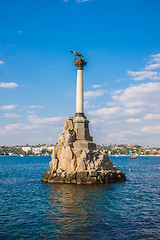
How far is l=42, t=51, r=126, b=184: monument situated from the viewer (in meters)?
37.4

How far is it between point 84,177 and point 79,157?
3517mm

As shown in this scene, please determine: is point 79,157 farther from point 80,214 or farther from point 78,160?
point 80,214

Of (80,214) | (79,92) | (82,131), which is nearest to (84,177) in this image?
(82,131)

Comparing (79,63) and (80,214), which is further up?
(79,63)

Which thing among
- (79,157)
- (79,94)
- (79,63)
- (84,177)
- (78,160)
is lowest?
(84,177)

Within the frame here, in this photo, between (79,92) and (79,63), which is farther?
(79,63)

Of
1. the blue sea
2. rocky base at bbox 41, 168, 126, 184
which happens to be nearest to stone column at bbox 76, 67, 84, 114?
rocky base at bbox 41, 168, 126, 184

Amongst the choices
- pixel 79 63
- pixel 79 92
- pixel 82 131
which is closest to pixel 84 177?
pixel 82 131

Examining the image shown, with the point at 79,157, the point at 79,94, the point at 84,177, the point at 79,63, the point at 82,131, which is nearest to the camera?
the point at 84,177

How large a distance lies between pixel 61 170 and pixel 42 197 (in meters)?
11.3

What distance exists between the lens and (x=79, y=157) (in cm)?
3894

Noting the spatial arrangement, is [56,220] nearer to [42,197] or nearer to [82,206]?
[82,206]

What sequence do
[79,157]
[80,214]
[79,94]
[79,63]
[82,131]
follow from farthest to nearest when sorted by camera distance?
1. [79,63]
2. [79,94]
3. [82,131]
4. [79,157]
5. [80,214]

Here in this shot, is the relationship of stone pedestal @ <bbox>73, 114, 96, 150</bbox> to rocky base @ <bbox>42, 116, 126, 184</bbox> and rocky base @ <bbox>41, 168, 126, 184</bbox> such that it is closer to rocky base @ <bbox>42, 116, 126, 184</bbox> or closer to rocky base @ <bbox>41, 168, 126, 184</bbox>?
rocky base @ <bbox>42, 116, 126, 184</bbox>
